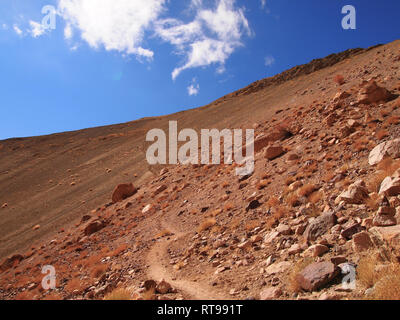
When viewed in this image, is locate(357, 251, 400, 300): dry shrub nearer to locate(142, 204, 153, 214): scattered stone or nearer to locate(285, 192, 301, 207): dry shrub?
locate(285, 192, 301, 207): dry shrub

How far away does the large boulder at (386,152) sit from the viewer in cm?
718

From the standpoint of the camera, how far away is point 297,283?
440cm

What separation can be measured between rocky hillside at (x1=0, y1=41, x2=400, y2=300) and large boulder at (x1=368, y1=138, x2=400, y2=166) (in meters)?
0.04

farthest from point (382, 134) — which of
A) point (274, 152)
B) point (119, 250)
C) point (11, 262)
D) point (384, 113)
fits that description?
point (11, 262)

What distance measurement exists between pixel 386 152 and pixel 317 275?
4939mm

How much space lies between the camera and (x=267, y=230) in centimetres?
710

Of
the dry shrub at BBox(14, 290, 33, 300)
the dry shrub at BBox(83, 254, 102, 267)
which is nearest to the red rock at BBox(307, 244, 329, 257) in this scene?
the dry shrub at BBox(83, 254, 102, 267)

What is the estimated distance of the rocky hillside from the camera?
15.0ft

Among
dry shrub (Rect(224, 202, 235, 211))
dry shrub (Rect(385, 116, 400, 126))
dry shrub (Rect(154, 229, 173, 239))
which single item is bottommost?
dry shrub (Rect(154, 229, 173, 239))

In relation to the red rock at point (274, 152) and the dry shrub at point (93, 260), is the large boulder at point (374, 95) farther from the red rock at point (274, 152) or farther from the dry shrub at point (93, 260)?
the dry shrub at point (93, 260)

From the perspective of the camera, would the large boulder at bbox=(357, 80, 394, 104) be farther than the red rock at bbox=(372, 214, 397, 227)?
Yes
